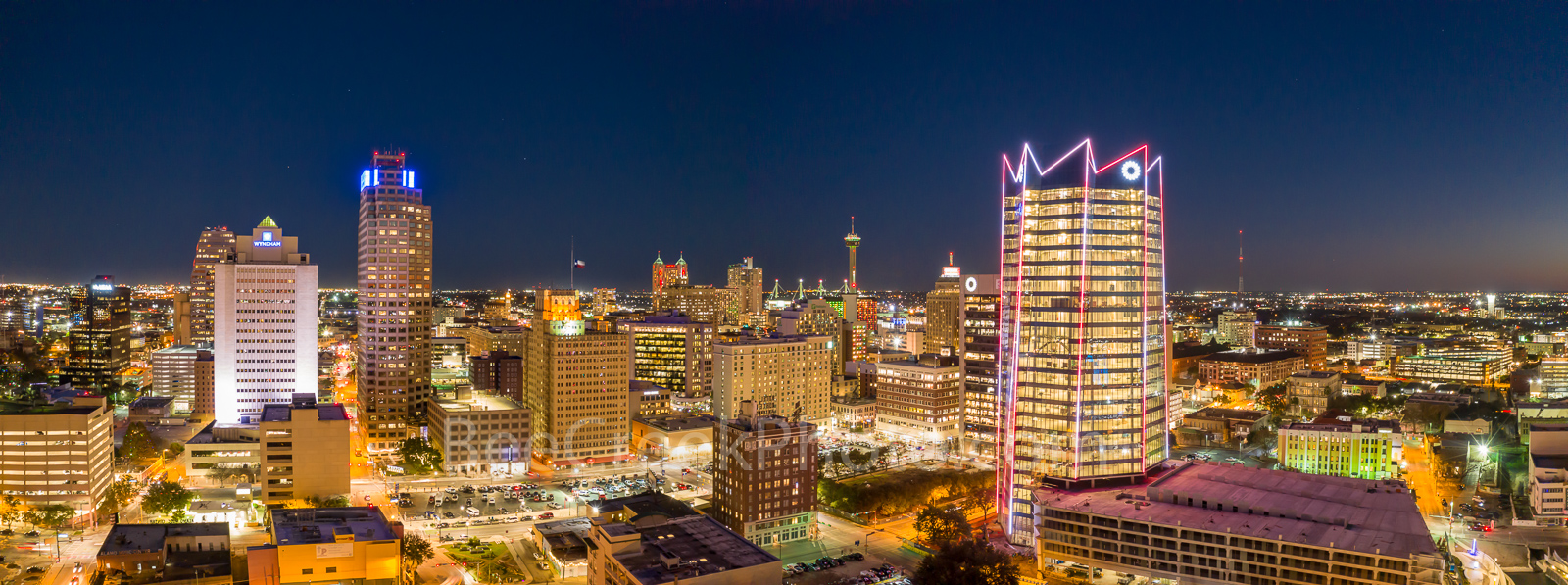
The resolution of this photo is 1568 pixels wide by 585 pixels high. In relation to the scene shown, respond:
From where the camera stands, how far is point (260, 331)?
299 ft

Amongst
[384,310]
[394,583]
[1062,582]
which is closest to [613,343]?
[384,310]

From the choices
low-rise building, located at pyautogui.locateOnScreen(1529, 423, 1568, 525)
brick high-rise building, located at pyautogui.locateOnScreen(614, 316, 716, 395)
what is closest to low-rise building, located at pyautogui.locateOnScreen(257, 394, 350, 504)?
brick high-rise building, located at pyautogui.locateOnScreen(614, 316, 716, 395)

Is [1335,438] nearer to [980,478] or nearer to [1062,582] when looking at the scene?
[980,478]

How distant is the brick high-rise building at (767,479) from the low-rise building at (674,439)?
23.4 m

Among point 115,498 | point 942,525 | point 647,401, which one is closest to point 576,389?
point 647,401

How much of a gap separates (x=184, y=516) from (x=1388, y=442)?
3355 inches

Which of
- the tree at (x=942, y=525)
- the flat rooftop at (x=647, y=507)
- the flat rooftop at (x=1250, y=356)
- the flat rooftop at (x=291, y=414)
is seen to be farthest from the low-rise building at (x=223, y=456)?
the flat rooftop at (x=1250, y=356)

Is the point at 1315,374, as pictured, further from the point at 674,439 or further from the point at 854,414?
the point at 674,439

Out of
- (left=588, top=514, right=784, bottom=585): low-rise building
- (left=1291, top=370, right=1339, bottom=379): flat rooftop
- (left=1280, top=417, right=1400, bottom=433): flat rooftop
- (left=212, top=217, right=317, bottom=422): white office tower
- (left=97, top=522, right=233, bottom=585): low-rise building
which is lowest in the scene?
(left=97, top=522, right=233, bottom=585): low-rise building

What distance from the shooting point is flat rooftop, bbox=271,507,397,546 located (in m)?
46.1

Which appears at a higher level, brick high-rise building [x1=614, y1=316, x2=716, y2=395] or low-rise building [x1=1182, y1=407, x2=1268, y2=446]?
brick high-rise building [x1=614, y1=316, x2=716, y2=395]

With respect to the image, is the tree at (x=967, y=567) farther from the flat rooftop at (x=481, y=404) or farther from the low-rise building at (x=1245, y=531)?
the flat rooftop at (x=481, y=404)

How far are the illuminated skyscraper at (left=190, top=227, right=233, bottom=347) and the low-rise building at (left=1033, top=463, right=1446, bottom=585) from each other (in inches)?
5064

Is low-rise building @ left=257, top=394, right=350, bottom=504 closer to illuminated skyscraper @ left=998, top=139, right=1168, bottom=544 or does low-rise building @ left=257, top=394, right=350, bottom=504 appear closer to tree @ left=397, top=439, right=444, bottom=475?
tree @ left=397, top=439, right=444, bottom=475
